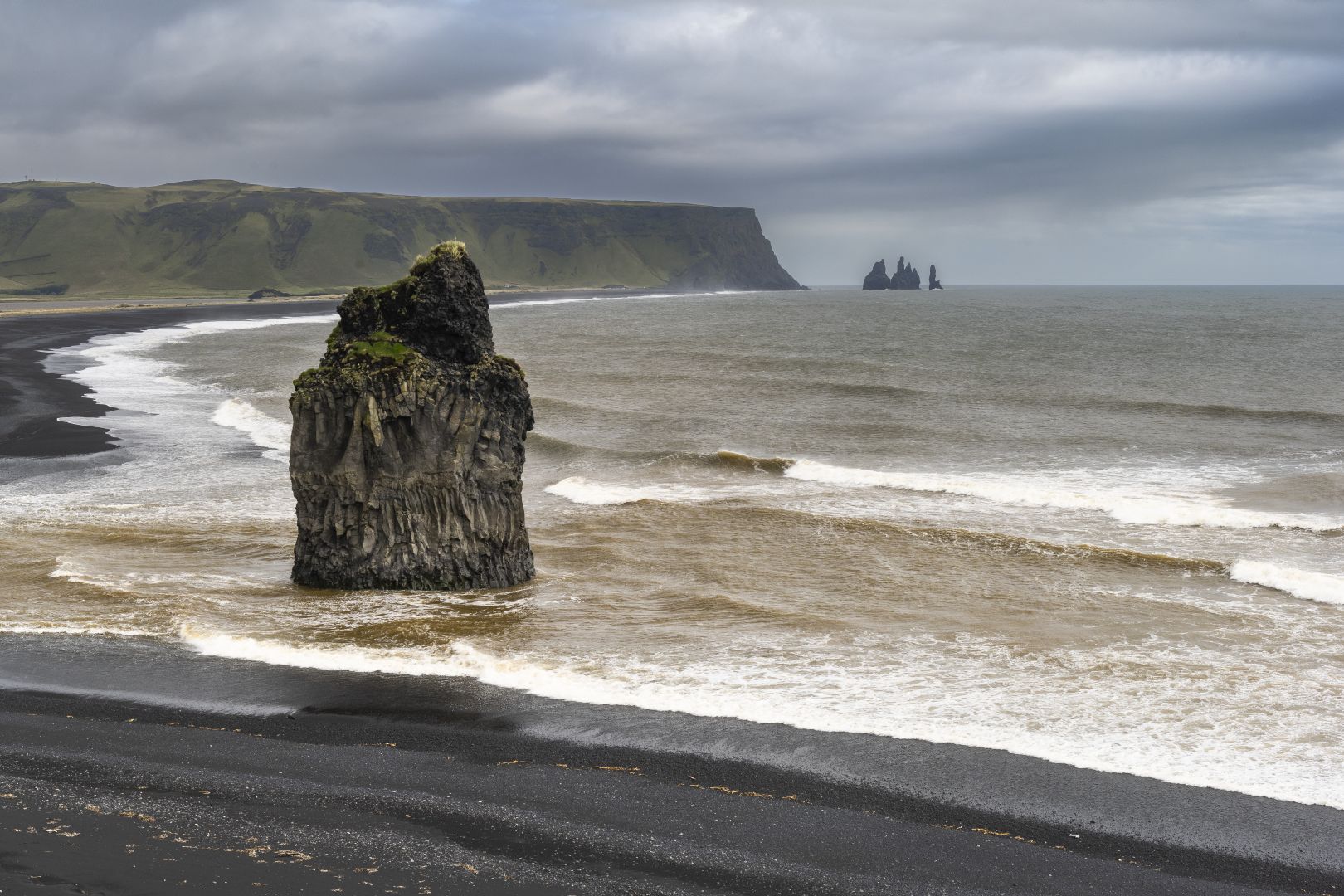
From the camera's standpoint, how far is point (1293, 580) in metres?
14.6

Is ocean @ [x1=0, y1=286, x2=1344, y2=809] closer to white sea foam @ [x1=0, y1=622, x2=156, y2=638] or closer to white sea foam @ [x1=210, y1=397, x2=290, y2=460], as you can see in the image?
white sea foam @ [x1=0, y1=622, x2=156, y2=638]

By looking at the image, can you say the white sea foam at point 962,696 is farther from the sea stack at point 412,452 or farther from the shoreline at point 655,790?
the sea stack at point 412,452

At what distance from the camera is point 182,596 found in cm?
1287

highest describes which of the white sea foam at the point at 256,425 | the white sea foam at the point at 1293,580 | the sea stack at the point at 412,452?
the sea stack at the point at 412,452

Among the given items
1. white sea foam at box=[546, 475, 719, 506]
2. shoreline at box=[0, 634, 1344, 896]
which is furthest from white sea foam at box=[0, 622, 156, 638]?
white sea foam at box=[546, 475, 719, 506]

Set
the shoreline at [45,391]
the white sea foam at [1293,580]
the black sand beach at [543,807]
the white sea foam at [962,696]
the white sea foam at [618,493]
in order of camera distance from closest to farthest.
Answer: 1. the black sand beach at [543,807]
2. the white sea foam at [962,696]
3. the white sea foam at [1293,580]
4. the white sea foam at [618,493]
5. the shoreline at [45,391]

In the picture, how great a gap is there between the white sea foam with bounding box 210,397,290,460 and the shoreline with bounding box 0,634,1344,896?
16.8 m

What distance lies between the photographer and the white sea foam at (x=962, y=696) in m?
8.50

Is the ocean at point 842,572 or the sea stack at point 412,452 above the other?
the sea stack at point 412,452

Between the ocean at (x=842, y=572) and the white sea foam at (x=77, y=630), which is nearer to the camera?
the ocean at (x=842, y=572)

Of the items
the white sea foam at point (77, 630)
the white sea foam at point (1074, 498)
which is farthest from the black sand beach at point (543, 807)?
the white sea foam at point (1074, 498)

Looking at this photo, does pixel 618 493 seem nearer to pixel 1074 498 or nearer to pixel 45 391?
pixel 1074 498

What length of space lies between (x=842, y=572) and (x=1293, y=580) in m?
5.92

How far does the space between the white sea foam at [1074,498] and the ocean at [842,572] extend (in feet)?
0.36
